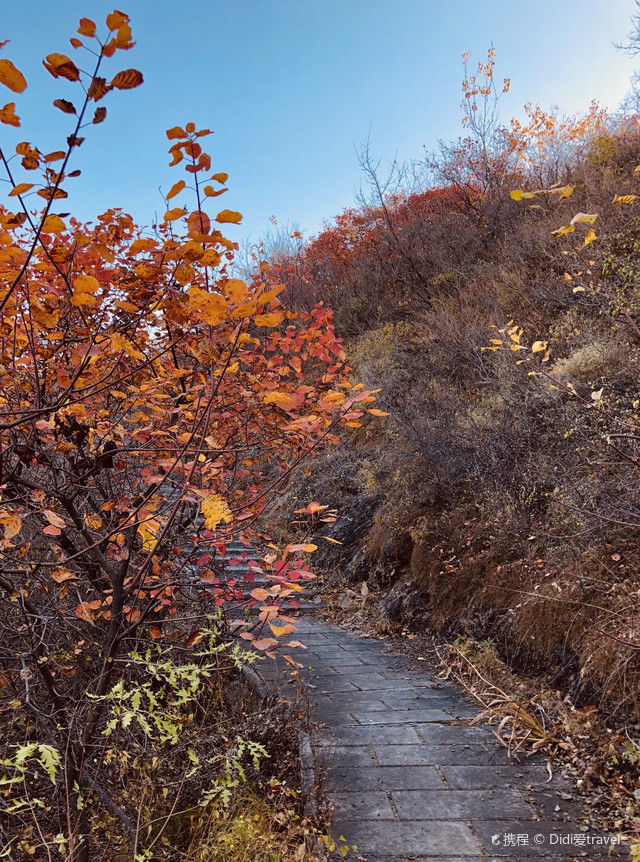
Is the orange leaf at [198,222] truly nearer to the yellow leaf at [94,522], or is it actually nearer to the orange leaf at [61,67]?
the orange leaf at [61,67]

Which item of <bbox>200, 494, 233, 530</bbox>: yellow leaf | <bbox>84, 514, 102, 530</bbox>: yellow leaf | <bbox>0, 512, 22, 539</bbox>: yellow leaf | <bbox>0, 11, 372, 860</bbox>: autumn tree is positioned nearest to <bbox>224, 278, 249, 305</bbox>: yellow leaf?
<bbox>0, 11, 372, 860</bbox>: autumn tree

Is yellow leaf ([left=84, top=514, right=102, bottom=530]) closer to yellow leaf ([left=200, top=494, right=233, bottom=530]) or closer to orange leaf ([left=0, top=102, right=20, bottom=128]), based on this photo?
yellow leaf ([left=200, top=494, right=233, bottom=530])

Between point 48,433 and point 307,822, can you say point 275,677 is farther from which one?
point 48,433

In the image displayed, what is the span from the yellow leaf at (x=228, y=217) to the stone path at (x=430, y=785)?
10.5 ft

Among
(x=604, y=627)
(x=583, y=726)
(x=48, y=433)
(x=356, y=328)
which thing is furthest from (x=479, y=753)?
(x=356, y=328)

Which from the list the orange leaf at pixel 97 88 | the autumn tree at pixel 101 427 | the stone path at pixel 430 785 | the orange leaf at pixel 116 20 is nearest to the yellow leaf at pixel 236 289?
the autumn tree at pixel 101 427

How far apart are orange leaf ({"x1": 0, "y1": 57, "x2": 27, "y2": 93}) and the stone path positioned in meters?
3.63

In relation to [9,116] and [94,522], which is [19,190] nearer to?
[9,116]

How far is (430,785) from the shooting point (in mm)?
3572

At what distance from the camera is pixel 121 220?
3650mm

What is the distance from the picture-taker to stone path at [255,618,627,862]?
119 inches

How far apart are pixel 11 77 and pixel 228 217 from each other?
2.17 feet

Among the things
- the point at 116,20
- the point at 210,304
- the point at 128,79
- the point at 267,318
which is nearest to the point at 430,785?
the point at 267,318

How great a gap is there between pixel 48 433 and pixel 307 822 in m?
2.74
